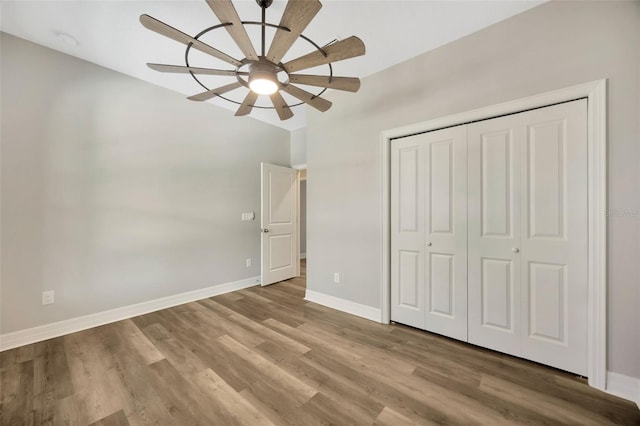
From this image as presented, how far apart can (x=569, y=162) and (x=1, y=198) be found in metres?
4.69

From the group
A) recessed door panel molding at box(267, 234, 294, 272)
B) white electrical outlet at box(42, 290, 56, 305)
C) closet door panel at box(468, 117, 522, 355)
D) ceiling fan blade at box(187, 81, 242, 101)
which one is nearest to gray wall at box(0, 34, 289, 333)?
white electrical outlet at box(42, 290, 56, 305)

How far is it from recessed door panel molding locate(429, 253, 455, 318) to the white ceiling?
207cm

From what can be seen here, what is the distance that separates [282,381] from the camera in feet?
5.66

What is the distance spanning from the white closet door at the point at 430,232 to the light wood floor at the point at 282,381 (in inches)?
9.8

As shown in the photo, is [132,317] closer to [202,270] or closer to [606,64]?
[202,270]

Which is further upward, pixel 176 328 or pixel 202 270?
pixel 202 270

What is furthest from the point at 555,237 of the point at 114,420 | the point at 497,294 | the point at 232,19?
the point at 114,420

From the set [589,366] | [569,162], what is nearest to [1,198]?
[569,162]

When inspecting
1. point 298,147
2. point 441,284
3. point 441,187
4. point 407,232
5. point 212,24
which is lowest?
point 441,284

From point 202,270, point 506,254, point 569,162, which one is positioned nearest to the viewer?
point 569,162

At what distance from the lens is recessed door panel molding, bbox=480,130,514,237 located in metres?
2.00

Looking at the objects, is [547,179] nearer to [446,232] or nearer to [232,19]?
[446,232]

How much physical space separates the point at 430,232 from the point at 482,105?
123 cm

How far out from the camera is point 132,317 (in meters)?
2.80
